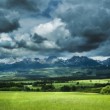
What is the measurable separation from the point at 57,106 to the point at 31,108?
83.0 inches

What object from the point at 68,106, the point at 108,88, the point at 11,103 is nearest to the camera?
the point at 68,106

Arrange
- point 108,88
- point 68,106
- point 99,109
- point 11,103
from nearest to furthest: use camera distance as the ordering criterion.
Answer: point 99,109 < point 68,106 < point 11,103 < point 108,88

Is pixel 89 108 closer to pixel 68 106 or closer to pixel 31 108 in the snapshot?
pixel 68 106

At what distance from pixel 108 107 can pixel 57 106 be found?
155 inches

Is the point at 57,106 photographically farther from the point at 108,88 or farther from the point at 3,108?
the point at 108,88

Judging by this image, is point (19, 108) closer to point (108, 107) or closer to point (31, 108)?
point (31, 108)

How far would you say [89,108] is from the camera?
78.6 ft

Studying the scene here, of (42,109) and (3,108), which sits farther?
(3,108)

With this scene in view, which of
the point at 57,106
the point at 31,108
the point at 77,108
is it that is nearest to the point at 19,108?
the point at 31,108

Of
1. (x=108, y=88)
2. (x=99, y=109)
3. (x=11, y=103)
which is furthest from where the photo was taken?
(x=108, y=88)

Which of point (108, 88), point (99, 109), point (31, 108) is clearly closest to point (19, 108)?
point (31, 108)

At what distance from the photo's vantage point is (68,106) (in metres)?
25.2

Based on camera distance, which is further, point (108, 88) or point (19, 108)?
point (108, 88)

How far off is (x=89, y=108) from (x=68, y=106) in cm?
197
